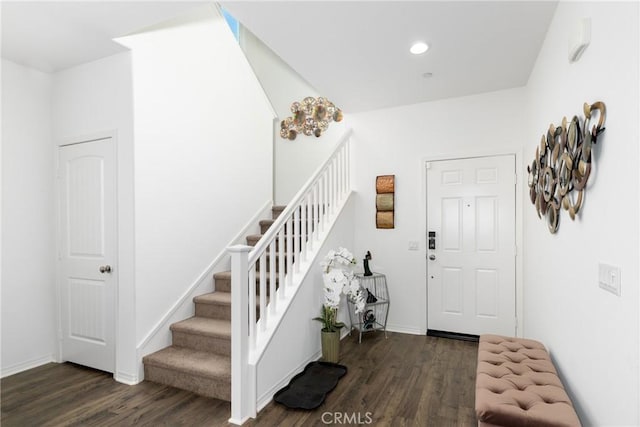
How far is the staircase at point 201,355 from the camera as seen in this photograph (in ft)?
8.51

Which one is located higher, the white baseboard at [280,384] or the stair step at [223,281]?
the stair step at [223,281]

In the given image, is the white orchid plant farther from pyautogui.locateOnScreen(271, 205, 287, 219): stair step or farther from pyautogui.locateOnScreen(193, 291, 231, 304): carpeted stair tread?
pyautogui.locateOnScreen(271, 205, 287, 219): stair step

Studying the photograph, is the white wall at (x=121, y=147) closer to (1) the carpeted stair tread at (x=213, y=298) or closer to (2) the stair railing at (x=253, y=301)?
(1) the carpeted stair tread at (x=213, y=298)

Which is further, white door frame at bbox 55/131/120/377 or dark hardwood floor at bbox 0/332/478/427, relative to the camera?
white door frame at bbox 55/131/120/377

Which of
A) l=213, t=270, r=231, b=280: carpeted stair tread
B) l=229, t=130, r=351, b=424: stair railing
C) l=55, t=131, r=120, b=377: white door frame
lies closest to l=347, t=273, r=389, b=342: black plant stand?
l=229, t=130, r=351, b=424: stair railing

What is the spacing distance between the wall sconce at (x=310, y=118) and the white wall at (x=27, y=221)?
2.80 m

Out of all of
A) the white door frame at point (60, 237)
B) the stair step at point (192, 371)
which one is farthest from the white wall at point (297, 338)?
the white door frame at point (60, 237)

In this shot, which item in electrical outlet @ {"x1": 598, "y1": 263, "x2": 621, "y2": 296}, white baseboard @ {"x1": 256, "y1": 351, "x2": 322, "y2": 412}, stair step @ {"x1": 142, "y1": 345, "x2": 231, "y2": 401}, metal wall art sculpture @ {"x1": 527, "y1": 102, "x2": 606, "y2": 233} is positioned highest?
metal wall art sculpture @ {"x1": 527, "y1": 102, "x2": 606, "y2": 233}

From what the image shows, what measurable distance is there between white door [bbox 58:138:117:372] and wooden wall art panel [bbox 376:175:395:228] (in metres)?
2.80

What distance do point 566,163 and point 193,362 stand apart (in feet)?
→ 9.36

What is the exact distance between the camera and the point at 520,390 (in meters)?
1.76

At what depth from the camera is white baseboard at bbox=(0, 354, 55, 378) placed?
2.93 meters

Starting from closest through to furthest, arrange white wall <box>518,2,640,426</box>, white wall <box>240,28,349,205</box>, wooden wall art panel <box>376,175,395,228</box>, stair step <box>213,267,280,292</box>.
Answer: white wall <box>518,2,640,426</box> < stair step <box>213,267,280,292</box> < wooden wall art panel <box>376,175,395,228</box> < white wall <box>240,28,349,205</box>

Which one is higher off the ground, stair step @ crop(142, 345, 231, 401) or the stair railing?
the stair railing
